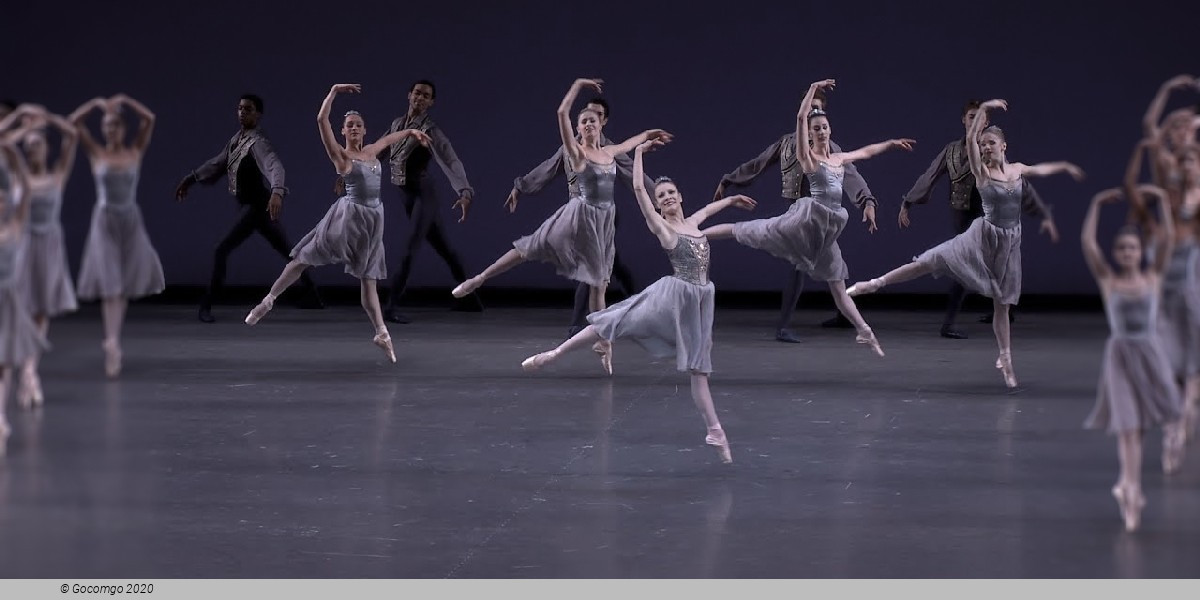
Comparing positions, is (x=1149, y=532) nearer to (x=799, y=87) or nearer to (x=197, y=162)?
(x=197, y=162)

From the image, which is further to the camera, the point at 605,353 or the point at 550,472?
the point at 605,353

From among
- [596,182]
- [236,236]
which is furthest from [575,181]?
[236,236]

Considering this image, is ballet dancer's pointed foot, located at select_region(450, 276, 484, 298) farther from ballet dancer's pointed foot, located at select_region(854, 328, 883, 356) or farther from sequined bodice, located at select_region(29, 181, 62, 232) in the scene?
sequined bodice, located at select_region(29, 181, 62, 232)

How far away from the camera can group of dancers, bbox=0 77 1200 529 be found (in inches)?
237

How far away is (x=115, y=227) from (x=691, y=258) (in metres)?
2.69

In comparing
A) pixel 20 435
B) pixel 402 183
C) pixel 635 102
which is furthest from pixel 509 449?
pixel 635 102

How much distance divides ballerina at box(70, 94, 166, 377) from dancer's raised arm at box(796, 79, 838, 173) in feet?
11.9

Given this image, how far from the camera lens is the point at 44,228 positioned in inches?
234

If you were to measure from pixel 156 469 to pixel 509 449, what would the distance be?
1.68 metres

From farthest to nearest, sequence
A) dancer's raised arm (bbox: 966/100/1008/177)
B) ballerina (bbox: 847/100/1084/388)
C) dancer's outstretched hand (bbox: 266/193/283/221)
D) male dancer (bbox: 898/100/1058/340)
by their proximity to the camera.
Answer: male dancer (bbox: 898/100/1058/340) < ballerina (bbox: 847/100/1084/388) < dancer's outstretched hand (bbox: 266/193/283/221) < dancer's raised arm (bbox: 966/100/1008/177)

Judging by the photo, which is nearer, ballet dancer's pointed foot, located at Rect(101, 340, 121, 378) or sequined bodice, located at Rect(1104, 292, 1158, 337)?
sequined bodice, located at Rect(1104, 292, 1158, 337)

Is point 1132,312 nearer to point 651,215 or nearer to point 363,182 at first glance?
point 651,215

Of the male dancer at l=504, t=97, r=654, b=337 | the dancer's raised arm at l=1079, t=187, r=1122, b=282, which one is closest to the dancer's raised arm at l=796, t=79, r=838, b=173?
the male dancer at l=504, t=97, r=654, b=337

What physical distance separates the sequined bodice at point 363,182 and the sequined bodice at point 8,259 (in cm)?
410
